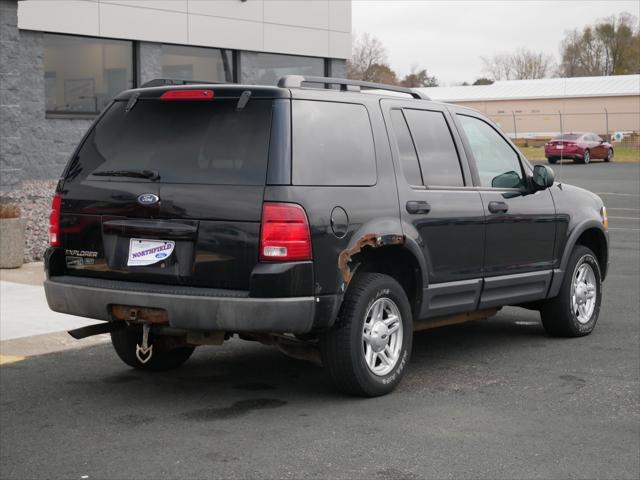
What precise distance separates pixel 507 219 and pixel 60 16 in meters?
13.2

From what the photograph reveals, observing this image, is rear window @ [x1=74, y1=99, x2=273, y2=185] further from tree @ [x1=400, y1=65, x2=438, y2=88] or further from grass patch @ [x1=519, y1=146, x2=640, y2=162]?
tree @ [x1=400, y1=65, x2=438, y2=88]

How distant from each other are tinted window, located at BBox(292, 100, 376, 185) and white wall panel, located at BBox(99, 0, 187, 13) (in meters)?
14.2

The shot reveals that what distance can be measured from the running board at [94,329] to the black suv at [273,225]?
1cm

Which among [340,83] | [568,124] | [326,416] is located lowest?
[326,416]

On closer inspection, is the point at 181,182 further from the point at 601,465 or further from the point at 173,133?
the point at 601,465

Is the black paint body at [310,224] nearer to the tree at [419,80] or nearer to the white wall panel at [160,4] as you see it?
the white wall panel at [160,4]

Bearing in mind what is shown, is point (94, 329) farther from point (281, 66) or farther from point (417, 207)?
point (281, 66)

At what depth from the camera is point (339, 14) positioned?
79.5ft

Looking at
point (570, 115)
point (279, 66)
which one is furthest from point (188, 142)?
point (570, 115)

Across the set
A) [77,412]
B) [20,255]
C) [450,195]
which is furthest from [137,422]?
[20,255]

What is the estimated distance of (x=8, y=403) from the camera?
660 centimetres

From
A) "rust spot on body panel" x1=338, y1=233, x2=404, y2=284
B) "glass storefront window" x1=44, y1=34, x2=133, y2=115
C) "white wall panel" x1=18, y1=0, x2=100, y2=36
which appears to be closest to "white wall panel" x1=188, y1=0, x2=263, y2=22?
"glass storefront window" x1=44, y1=34, x2=133, y2=115

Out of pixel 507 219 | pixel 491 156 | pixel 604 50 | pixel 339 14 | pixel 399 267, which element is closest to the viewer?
pixel 399 267

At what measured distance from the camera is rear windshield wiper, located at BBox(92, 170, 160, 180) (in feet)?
21.1
